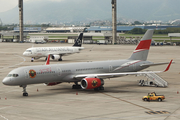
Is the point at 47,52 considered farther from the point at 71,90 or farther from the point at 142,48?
the point at 71,90

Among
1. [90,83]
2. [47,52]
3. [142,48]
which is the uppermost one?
[142,48]

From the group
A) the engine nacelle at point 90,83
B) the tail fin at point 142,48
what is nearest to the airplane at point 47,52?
the tail fin at point 142,48

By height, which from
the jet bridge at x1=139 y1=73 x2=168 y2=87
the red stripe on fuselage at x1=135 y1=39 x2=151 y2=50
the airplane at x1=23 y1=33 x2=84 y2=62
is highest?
the red stripe on fuselage at x1=135 y1=39 x2=151 y2=50

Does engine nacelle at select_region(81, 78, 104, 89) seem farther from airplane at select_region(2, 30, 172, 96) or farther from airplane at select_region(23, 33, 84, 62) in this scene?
airplane at select_region(23, 33, 84, 62)

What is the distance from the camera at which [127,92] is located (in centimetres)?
4241

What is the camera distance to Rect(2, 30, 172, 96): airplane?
1545 inches

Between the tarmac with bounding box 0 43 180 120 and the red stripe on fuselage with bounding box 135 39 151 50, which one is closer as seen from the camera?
the tarmac with bounding box 0 43 180 120

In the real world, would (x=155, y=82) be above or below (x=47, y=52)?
below

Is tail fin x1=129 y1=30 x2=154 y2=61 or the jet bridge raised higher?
tail fin x1=129 y1=30 x2=154 y2=61

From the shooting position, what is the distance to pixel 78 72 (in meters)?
44.0

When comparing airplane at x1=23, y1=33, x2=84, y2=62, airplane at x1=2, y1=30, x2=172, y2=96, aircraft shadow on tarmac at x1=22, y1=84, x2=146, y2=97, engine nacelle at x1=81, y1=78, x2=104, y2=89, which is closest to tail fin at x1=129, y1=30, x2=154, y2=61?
airplane at x1=2, y1=30, x2=172, y2=96

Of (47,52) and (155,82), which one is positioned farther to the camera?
(47,52)

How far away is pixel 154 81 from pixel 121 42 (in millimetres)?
147433

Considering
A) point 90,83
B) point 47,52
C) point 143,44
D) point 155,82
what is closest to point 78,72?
point 90,83
